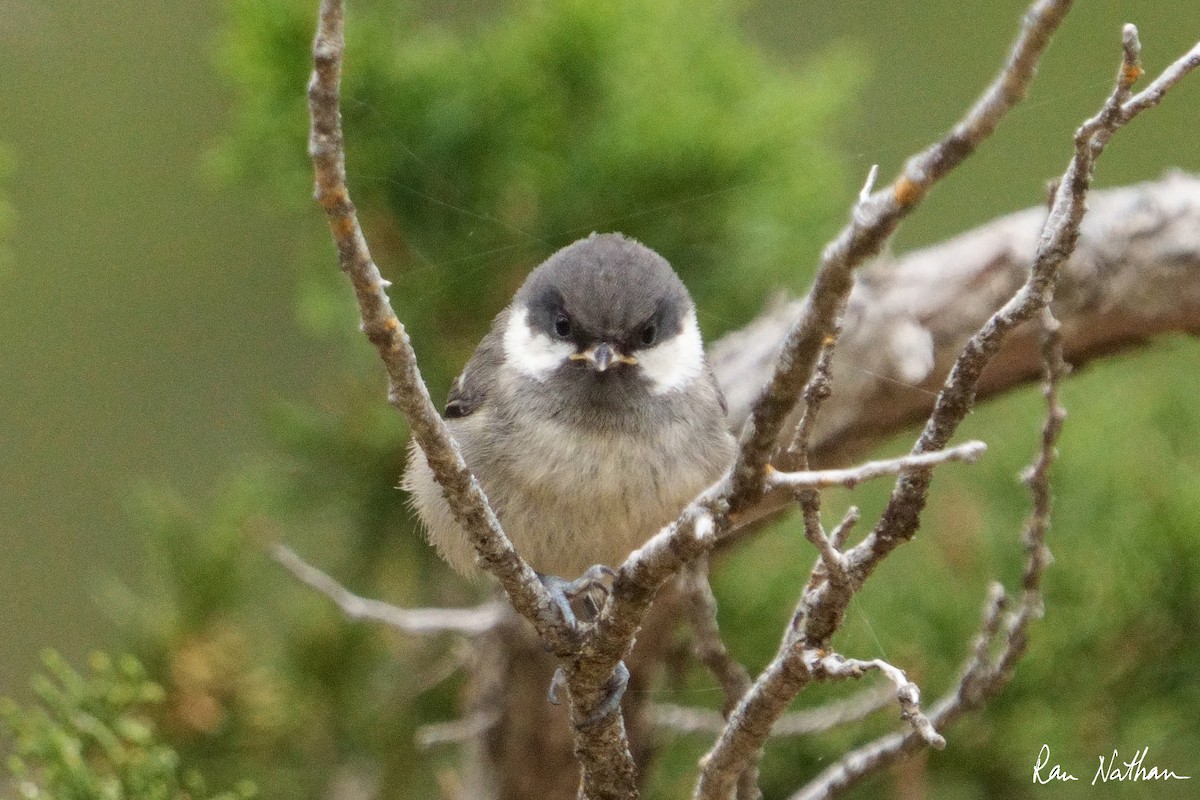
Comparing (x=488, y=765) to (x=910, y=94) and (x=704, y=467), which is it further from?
(x=910, y=94)

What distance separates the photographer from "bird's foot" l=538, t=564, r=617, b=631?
1656 millimetres

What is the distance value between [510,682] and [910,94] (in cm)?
258

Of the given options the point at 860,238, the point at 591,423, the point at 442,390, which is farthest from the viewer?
the point at 442,390

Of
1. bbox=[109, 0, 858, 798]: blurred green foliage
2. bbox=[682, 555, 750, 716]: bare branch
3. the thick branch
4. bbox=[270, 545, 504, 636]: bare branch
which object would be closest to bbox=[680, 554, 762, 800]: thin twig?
bbox=[682, 555, 750, 716]: bare branch

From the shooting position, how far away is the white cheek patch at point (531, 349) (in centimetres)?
221

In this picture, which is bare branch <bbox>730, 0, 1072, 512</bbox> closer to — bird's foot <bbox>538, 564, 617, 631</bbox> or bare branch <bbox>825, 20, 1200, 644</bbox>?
bare branch <bbox>825, 20, 1200, 644</bbox>

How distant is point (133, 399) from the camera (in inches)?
164

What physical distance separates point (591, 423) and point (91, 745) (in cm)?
93

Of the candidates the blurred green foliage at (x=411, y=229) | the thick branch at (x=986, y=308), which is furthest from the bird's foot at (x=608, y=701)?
the blurred green foliage at (x=411, y=229)

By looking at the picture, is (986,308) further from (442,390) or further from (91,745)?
(91,745)

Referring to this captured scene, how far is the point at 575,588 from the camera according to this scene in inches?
74.4

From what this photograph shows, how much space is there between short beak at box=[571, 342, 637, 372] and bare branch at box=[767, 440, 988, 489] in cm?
87
